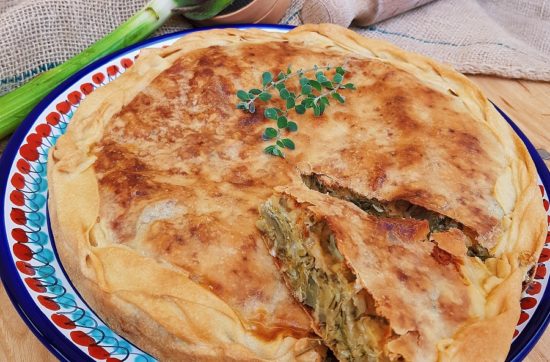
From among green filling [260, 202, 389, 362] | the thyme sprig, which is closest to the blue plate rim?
green filling [260, 202, 389, 362]

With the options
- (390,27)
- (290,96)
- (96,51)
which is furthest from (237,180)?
(390,27)

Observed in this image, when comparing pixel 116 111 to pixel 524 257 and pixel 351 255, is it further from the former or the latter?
pixel 524 257

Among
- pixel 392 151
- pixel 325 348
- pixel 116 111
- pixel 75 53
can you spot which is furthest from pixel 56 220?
pixel 75 53

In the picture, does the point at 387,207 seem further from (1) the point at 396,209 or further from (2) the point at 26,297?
(2) the point at 26,297

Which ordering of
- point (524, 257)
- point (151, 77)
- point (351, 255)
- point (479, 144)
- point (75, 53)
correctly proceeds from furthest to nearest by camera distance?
point (75, 53) < point (151, 77) < point (479, 144) < point (524, 257) < point (351, 255)

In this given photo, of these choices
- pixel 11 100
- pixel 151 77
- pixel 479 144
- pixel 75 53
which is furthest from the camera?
pixel 75 53

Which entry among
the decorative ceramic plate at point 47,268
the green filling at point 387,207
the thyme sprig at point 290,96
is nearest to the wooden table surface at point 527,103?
the decorative ceramic plate at point 47,268
